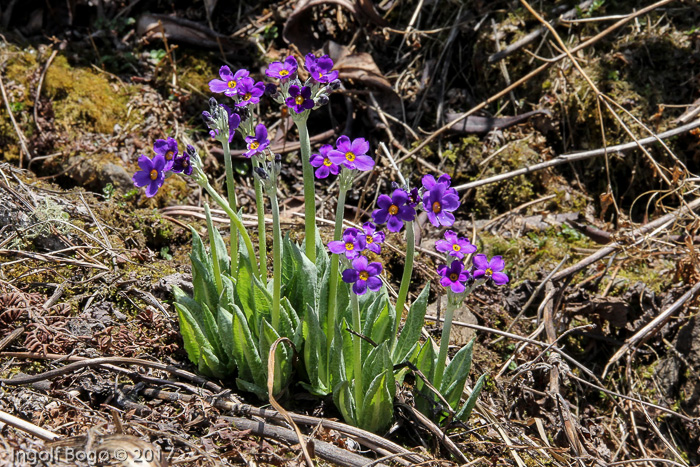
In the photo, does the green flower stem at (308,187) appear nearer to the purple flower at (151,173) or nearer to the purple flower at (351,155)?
the purple flower at (351,155)

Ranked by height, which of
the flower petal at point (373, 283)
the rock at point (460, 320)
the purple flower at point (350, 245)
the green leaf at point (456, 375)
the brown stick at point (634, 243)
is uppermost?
the purple flower at point (350, 245)

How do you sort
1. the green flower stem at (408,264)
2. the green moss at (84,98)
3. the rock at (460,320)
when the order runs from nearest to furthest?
1. the green flower stem at (408,264)
2. the rock at (460,320)
3. the green moss at (84,98)

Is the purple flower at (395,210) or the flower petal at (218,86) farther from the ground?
the flower petal at (218,86)

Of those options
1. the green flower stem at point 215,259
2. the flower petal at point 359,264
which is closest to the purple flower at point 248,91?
the green flower stem at point 215,259

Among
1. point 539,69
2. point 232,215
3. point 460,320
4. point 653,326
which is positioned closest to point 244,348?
point 232,215

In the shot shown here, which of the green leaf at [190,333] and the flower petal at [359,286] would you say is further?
the green leaf at [190,333]
